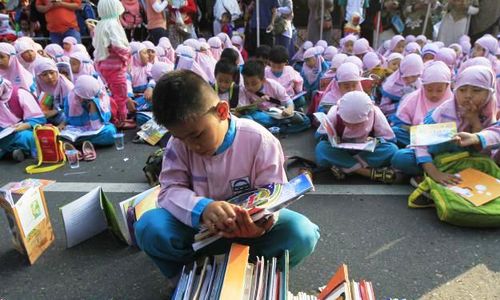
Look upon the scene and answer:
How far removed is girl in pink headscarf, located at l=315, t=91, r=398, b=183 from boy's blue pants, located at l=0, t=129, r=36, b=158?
2856 mm

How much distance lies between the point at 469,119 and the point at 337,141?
3.19 ft

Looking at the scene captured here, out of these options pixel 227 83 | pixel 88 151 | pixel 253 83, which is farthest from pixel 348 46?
pixel 88 151

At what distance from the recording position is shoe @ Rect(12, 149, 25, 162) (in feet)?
13.4

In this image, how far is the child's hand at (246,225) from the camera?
61.0 inches

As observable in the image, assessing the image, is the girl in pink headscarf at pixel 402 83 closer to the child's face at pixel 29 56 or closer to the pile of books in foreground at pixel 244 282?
the pile of books in foreground at pixel 244 282

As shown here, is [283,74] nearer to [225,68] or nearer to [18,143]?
[225,68]

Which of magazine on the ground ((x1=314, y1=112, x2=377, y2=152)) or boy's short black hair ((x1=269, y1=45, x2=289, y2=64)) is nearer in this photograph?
magazine on the ground ((x1=314, y1=112, x2=377, y2=152))

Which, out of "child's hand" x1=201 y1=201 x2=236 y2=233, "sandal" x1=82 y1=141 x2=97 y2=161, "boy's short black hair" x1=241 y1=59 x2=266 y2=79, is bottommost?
"sandal" x1=82 y1=141 x2=97 y2=161

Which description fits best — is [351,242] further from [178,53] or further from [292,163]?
[178,53]

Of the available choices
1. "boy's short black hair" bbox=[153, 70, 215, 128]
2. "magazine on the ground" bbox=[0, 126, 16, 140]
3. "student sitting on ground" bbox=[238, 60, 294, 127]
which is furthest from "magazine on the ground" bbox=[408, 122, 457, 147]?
"magazine on the ground" bbox=[0, 126, 16, 140]

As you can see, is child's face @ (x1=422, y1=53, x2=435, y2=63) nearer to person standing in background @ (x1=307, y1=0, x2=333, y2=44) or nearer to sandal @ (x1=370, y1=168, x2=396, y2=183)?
person standing in background @ (x1=307, y1=0, x2=333, y2=44)

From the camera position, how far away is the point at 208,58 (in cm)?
674

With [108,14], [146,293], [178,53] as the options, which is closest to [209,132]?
[146,293]

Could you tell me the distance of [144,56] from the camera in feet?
20.0
